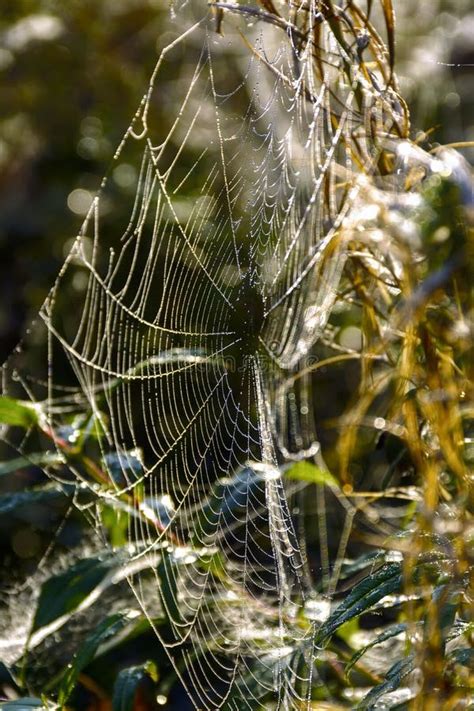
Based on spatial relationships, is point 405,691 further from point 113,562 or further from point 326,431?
point 326,431

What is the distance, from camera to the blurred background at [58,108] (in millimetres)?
3773

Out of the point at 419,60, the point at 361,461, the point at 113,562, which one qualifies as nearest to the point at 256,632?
the point at 113,562

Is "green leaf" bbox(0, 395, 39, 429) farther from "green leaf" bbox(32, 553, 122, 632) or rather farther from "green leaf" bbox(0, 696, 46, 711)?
"green leaf" bbox(0, 696, 46, 711)

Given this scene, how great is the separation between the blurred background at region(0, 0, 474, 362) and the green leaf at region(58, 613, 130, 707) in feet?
7.75

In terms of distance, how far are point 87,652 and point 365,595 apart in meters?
0.45

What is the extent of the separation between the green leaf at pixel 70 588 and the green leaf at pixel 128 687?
4.5 inches

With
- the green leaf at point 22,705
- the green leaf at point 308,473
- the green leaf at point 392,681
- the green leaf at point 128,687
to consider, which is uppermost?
the green leaf at point 308,473

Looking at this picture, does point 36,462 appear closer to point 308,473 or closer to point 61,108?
point 308,473

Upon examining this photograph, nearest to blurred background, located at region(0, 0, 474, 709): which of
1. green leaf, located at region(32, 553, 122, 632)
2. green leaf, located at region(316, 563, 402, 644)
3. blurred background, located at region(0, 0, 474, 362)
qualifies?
blurred background, located at region(0, 0, 474, 362)

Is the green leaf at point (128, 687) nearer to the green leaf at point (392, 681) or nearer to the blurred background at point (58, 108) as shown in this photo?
the green leaf at point (392, 681)

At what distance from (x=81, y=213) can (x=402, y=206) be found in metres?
2.93

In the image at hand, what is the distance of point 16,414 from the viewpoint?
1.47m

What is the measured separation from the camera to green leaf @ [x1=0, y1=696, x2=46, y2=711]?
1.23m

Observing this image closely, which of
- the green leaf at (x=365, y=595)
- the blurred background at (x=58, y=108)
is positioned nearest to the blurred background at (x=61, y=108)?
the blurred background at (x=58, y=108)
